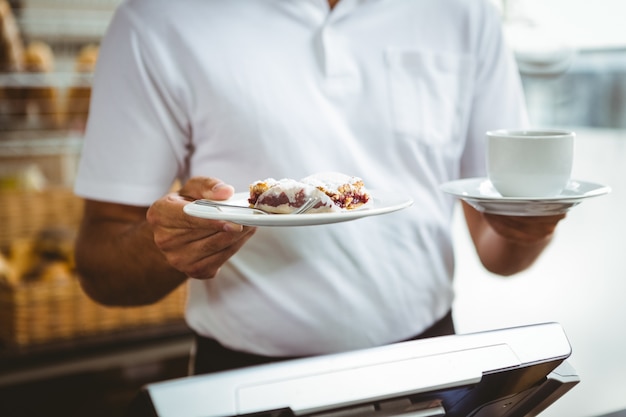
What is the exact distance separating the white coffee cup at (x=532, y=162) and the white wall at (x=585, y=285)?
42.9 inches

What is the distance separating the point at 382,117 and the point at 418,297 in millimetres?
243

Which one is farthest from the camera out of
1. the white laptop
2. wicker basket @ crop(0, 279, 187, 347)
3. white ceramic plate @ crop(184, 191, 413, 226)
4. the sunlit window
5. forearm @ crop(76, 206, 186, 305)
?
the sunlit window

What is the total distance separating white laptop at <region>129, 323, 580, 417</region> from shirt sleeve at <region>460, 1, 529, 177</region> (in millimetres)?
530

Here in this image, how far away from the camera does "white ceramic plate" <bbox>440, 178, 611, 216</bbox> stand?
0.68 metres

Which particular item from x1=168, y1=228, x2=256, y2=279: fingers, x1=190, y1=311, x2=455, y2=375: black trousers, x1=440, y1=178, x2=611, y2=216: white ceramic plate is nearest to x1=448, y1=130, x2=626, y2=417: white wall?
x1=190, y1=311, x2=455, y2=375: black trousers

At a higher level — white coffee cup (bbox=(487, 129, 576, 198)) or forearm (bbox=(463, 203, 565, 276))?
white coffee cup (bbox=(487, 129, 576, 198))

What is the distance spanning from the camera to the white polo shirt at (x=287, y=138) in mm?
860

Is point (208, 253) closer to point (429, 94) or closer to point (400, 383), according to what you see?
point (400, 383)

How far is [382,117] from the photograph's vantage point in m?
0.92

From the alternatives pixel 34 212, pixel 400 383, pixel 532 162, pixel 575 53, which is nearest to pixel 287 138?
pixel 532 162

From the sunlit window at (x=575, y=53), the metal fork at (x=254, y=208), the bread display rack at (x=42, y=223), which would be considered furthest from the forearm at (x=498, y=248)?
the sunlit window at (x=575, y=53)

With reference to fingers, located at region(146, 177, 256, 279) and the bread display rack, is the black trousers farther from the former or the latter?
the bread display rack

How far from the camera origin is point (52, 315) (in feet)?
5.18

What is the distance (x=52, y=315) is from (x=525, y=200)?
4.00ft
